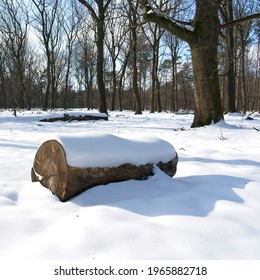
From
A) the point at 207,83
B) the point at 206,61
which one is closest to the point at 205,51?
the point at 206,61

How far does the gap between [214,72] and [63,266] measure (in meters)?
7.26

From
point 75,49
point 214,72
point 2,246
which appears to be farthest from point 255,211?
point 75,49

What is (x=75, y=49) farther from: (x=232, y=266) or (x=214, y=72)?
(x=232, y=266)

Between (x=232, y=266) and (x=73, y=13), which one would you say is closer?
(x=232, y=266)

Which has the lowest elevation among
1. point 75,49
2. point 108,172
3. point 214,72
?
point 108,172

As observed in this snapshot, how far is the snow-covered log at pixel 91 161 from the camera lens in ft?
9.46

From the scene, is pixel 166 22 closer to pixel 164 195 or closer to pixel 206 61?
pixel 206 61

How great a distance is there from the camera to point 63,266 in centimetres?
191

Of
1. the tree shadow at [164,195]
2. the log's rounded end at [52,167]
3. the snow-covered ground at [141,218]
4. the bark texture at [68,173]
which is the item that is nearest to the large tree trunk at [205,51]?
the snow-covered ground at [141,218]

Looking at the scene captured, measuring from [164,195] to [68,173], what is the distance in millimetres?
931

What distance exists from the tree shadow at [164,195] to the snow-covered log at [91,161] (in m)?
0.10

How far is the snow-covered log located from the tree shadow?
10 centimetres

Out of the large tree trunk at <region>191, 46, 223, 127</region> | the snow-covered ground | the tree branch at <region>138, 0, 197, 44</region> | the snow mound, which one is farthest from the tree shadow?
the tree branch at <region>138, 0, 197, 44</region>

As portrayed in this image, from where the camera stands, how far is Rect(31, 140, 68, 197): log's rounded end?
289cm
